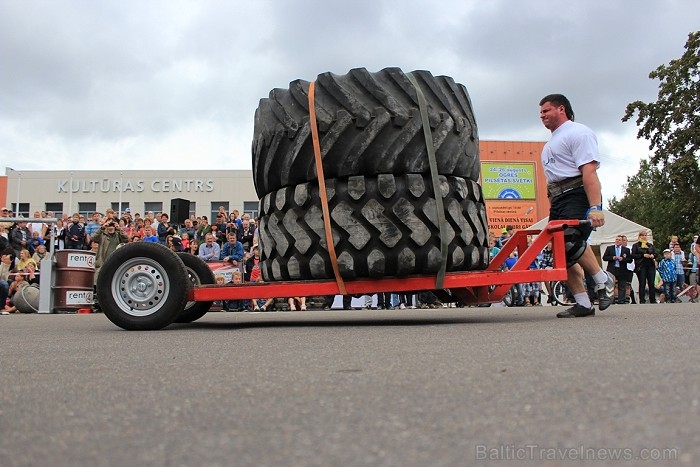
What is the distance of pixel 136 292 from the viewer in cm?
525

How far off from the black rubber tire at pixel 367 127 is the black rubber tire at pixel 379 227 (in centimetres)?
12

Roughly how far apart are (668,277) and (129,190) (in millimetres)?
37512

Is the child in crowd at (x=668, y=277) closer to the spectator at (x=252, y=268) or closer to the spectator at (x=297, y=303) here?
the spectator at (x=297, y=303)

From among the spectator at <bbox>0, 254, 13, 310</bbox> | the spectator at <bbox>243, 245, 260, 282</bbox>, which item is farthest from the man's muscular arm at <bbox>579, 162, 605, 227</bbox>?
the spectator at <bbox>0, 254, 13, 310</bbox>

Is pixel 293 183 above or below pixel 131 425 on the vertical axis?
above

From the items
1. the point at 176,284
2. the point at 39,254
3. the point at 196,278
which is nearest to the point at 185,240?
the point at 39,254

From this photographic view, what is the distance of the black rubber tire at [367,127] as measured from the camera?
16.3ft

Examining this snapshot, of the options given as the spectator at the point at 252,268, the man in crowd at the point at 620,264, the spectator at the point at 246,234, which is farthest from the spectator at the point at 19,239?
the man in crowd at the point at 620,264

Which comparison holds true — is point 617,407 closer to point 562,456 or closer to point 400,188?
point 562,456

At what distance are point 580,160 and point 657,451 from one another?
14.9 ft

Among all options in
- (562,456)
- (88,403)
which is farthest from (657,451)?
(88,403)

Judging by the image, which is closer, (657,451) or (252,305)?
(657,451)

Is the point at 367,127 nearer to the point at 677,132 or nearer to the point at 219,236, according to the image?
the point at 219,236

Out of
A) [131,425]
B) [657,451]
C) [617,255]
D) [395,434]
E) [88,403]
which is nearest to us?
[657,451]
